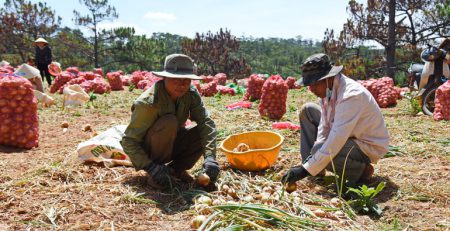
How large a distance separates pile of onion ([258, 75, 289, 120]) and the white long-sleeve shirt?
3040mm

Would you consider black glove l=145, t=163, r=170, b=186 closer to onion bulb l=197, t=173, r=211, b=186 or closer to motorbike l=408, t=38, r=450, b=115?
onion bulb l=197, t=173, r=211, b=186

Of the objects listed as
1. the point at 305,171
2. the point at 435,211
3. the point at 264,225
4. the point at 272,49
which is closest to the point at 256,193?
the point at 305,171

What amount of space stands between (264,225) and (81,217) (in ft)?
3.88

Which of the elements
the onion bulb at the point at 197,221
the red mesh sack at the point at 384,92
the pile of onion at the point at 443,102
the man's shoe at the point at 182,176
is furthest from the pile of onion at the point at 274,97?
the onion bulb at the point at 197,221

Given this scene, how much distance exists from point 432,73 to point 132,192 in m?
5.65

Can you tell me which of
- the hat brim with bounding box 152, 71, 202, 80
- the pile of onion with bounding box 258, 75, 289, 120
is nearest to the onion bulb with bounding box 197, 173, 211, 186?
the hat brim with bounding box 152, 71, 202, 80

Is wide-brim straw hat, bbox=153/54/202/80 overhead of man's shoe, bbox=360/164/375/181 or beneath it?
overhead

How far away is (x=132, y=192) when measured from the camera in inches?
119

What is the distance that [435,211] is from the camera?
9.02 ft

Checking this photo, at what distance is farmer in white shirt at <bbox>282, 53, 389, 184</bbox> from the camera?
9.43 ft

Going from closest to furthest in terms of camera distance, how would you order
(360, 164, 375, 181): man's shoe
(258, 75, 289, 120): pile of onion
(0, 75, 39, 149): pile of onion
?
(360, 164, 375, 181): man's shoe
(0, 75, 39, 149): pile of onion
(258, 75, 289, 120): pile of onion

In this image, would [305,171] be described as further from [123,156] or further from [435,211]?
[123,156]

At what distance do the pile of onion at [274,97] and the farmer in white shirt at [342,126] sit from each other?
3.00 metres

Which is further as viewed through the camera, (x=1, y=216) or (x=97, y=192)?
(x=97, y=192)
